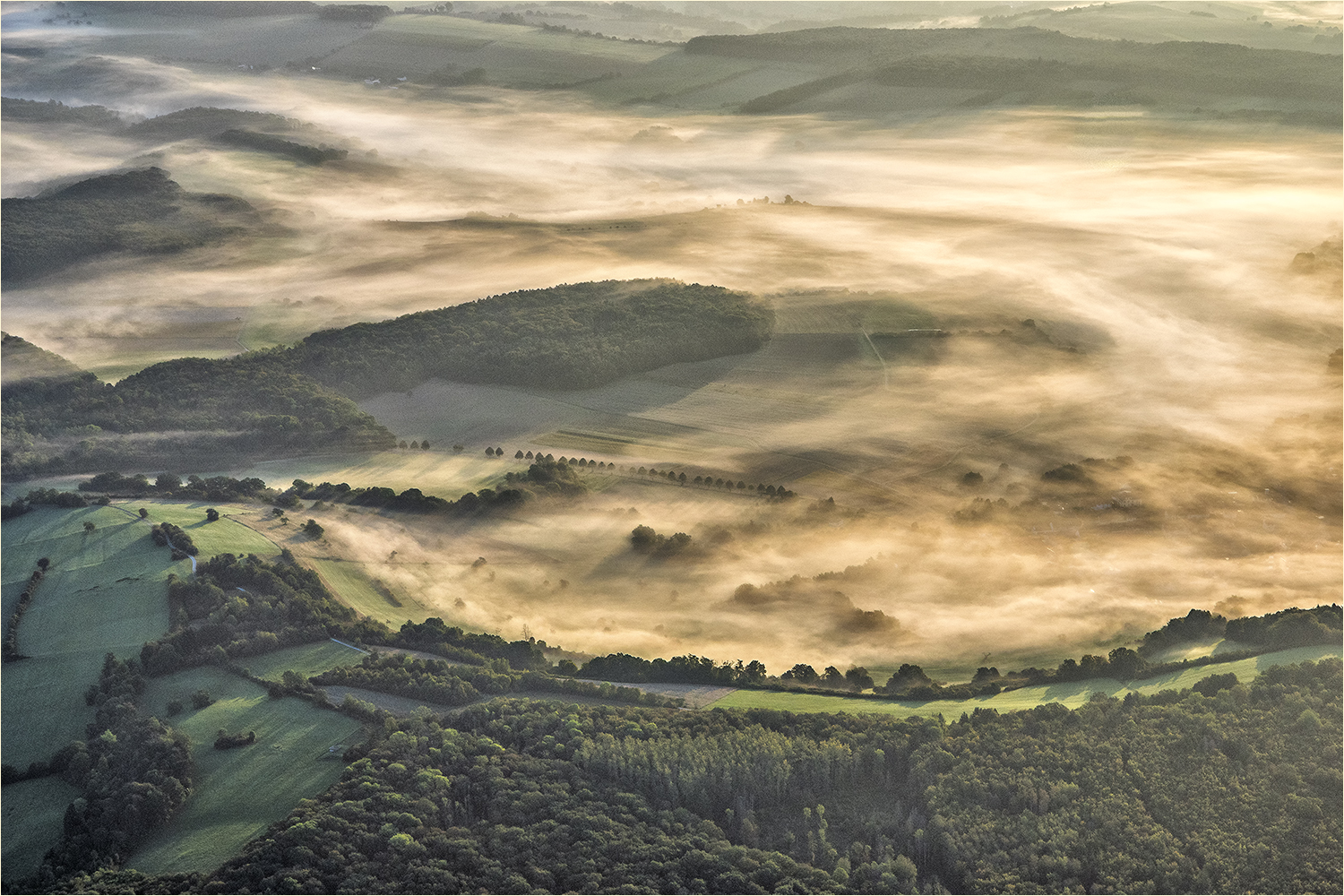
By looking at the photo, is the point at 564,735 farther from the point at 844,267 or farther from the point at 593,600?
the point at 844,267

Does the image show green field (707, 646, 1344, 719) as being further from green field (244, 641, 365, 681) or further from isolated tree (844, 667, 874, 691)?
green field (244, 641, 365, 681)

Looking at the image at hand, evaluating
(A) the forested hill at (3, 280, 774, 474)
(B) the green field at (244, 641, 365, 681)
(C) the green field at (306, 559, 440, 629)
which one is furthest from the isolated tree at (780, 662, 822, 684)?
(A) the forested hill at (3, 280, 774, 474)

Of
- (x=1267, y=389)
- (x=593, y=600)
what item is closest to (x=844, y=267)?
(x=1267, y=389)

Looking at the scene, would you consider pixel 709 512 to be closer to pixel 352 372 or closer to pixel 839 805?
pixel 839 805

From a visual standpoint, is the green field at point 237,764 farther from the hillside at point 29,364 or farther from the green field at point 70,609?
the hillside at point 29,364

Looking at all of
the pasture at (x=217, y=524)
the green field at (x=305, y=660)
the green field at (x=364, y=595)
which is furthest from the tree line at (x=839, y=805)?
the pasture at (x=217, y=524)
